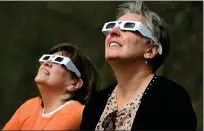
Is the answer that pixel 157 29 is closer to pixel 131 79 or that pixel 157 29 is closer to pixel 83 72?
pixel 131 79

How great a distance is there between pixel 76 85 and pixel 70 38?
4.02 feet

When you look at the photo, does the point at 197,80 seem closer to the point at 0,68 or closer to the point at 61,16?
the point at 61,16

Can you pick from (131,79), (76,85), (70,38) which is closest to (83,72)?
(76,85)

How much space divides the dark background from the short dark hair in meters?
1.03

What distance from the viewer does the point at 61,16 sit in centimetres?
306

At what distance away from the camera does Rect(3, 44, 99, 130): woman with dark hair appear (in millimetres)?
1739

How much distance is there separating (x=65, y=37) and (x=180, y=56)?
0.72 m

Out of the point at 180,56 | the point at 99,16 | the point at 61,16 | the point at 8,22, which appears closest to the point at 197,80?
the point at 180,56

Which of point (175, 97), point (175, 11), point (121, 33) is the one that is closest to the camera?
point (175, 97)

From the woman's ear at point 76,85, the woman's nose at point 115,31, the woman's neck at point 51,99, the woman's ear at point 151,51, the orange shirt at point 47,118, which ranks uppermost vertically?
the woman's nose at point 115,31

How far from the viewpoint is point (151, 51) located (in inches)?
58.6

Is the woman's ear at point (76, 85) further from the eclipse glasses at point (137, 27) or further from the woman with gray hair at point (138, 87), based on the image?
the eclipse glasses at point (137, 27)

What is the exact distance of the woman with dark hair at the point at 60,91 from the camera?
68.5 inches

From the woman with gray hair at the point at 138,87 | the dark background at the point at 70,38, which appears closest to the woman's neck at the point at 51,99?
the woman with gray hair at the point at 138,87
